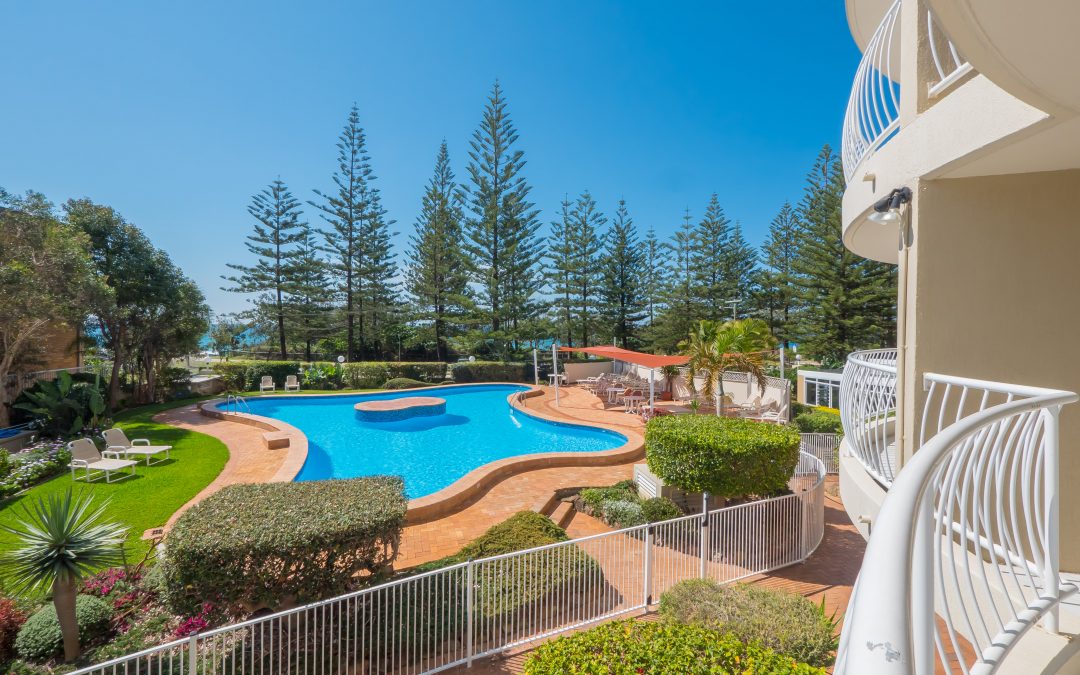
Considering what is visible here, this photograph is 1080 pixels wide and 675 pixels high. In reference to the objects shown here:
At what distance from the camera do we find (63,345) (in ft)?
48.8

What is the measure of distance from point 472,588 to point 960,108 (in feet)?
15.3

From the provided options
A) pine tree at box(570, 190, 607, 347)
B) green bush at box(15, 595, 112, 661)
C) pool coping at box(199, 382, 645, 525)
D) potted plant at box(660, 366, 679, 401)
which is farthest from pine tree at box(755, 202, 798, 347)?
green bush at box(15, 595, 112, 661)

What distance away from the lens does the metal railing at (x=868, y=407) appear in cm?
317

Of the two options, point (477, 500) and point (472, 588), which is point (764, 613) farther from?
point (477, 500)

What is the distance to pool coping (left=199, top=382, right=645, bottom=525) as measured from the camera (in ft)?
21.9

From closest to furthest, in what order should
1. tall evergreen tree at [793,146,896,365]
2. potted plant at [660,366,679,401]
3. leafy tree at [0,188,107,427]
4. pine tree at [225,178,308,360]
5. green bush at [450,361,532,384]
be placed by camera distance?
leafy tree at [0,188,107,427], potted plant at [660,366,679,401], tall evergreen tree at [793,146,896,365], green bush at [450,361,532,384], pine tree at [225,178,308,360]

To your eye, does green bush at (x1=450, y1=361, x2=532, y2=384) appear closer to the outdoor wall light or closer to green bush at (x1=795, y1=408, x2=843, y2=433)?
green bush at (x1=795, y1=408, x2=843, y2=433)

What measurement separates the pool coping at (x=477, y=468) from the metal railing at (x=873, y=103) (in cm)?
580

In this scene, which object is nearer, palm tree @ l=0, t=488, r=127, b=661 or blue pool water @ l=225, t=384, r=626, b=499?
palm tree @ l=0, t=488, r=127, b=661

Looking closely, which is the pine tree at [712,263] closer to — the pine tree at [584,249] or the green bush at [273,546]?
the pine tree at [584,249]

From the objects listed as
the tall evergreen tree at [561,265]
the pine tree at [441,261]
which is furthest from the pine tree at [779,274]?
the pine tree at [441,261]

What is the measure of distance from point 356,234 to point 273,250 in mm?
4346

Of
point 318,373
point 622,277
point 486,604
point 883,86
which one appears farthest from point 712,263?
point 486,604

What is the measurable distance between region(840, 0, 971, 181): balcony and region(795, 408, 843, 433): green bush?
29.6 ft
